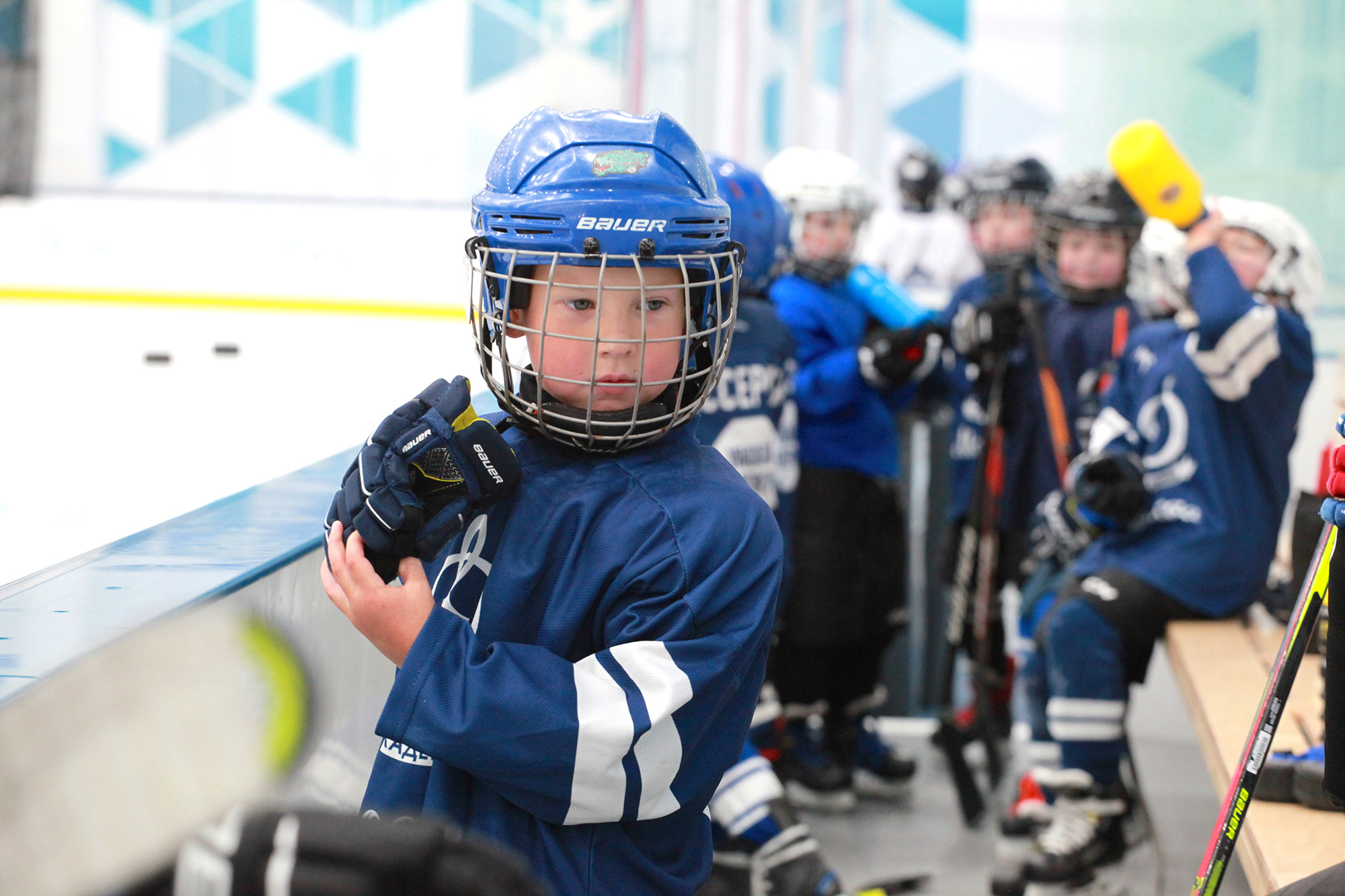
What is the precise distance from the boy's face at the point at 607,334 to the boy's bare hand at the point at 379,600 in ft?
0.60

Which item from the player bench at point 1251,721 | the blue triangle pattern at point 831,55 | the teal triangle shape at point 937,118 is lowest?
the player bench at point 1251,721

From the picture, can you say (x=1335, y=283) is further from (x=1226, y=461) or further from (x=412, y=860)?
(x=412, y=860)

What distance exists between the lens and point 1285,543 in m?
3.04

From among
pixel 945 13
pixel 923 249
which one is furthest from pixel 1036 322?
pixel 945 13

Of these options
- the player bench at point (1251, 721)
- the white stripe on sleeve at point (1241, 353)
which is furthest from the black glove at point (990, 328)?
the player bench at point (1251, 721)

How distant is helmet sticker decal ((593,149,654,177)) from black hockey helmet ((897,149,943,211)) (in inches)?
122

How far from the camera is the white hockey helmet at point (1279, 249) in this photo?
7.50 feet

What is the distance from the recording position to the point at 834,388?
2773mm

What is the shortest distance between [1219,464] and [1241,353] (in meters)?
0.21

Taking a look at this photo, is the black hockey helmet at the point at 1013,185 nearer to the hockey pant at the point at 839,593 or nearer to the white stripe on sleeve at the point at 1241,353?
the hockey pant at the point at 839,593

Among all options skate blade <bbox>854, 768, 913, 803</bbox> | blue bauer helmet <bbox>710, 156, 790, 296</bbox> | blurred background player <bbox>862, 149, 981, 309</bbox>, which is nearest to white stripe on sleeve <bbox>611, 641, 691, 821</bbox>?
blue bauer helmet <bbox>710, 156, 790, 296</bbox>

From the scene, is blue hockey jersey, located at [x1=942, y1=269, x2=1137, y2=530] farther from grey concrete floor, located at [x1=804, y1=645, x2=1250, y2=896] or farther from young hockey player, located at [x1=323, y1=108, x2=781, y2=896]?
young hockey player, located at [x1=323, y1=108, x2=781, y2=896]

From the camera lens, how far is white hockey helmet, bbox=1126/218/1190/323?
248cm

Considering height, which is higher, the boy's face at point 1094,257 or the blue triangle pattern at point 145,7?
the blue triangle pattern at point 145,7
